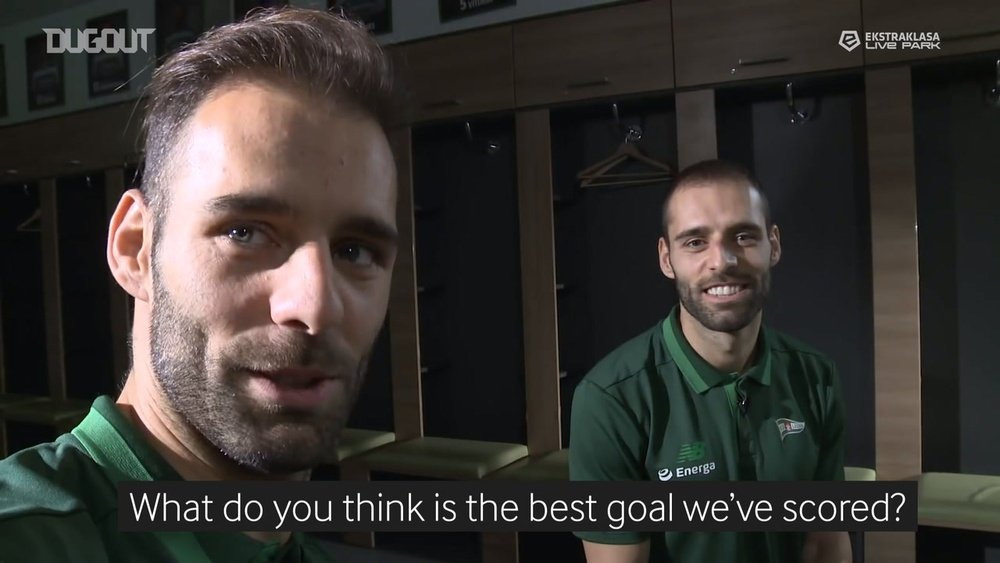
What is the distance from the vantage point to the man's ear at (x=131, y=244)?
628 mm

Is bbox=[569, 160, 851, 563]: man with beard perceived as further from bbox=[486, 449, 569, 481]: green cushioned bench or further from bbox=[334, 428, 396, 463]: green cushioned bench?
bbox=[334, 428, 396, 463]: green cushioned bench

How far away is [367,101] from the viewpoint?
0.64 m

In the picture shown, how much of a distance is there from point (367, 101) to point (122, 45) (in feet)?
11.5

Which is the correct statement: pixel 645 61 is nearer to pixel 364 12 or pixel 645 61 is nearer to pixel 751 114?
pixel 751 114

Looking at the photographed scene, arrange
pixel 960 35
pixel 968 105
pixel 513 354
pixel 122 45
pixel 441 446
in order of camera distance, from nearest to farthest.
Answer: pixel 960 35 < pixel 968 105 < pixel 441 446 < pixel 513 354 < pixel 122 45

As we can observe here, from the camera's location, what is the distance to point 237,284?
564mm

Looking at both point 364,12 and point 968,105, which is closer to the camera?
point 968,105

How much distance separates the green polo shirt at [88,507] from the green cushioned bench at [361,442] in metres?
2.16

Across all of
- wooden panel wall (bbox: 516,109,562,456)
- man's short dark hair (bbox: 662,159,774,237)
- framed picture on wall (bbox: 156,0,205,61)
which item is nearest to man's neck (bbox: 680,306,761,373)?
man's short dark hair (bbox: 662,159,774,237)

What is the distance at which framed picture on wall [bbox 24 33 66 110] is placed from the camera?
3.60m

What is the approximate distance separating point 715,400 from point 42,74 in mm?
3976

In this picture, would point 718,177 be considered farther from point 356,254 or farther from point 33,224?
point 33,224

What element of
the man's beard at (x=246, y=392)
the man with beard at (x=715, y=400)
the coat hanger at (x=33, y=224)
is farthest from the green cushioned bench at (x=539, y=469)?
the coat hanger at (x=33, y=224)

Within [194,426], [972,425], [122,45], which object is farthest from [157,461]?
[122,45]
